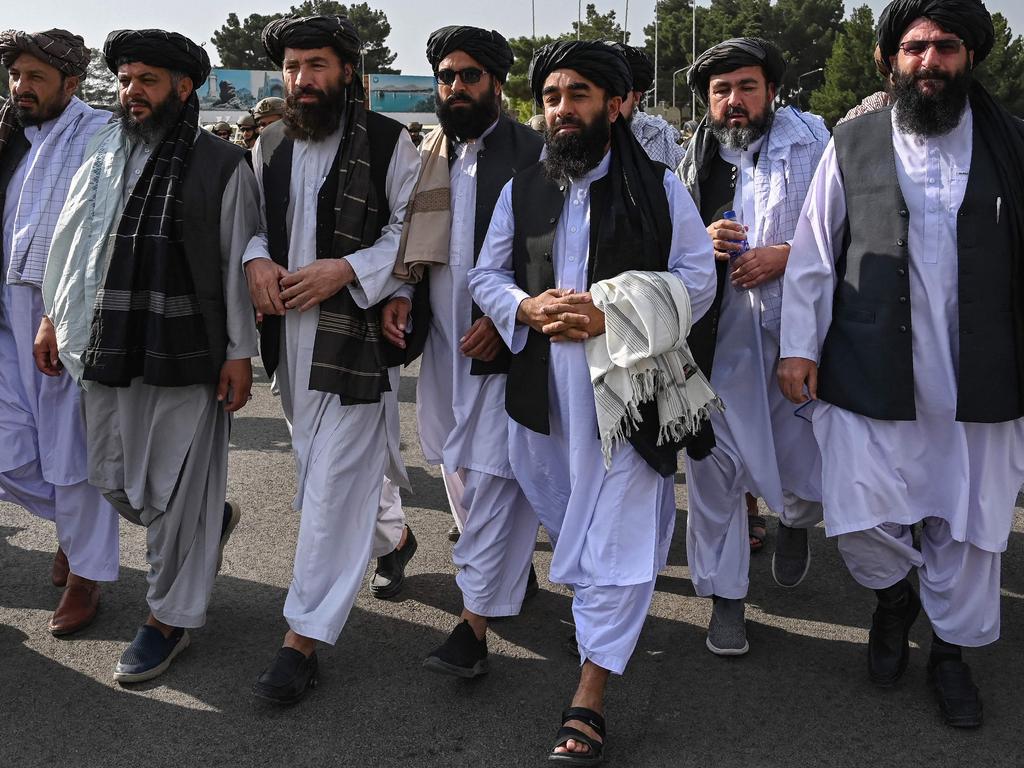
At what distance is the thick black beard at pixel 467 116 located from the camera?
3.81 metres

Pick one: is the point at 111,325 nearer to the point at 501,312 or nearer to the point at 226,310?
the point at 226,310

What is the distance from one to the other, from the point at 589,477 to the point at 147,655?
62.6 inches

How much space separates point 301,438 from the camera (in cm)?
363

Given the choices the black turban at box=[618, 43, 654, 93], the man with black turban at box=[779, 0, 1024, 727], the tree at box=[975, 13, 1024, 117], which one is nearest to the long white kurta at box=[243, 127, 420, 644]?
the man with black turban at box=[779, 0, 1024, 727]

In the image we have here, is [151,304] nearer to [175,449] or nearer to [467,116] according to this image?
[175,449]

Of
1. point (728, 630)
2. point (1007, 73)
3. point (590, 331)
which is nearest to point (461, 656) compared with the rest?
point (728, 630)

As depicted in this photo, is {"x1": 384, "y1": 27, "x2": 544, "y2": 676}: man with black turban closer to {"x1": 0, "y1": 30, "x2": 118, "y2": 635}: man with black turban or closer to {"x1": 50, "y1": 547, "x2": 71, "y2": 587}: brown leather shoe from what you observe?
{"x1": 0, "y1": 30, "x2": 118, "y2": 635}: man with black turban

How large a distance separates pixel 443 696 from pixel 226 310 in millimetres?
1462

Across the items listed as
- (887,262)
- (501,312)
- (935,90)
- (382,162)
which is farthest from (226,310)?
(935,90)

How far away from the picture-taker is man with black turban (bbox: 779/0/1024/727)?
10.5 ft

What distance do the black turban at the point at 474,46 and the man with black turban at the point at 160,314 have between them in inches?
31.7

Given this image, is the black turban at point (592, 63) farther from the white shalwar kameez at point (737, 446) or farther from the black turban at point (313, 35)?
the white shalwar kameez at point (737, 446)

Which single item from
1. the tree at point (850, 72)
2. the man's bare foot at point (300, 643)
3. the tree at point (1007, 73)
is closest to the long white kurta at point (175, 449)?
the man's bare foot at point (300, 643)

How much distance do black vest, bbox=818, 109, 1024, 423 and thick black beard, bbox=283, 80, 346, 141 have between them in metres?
1.66
